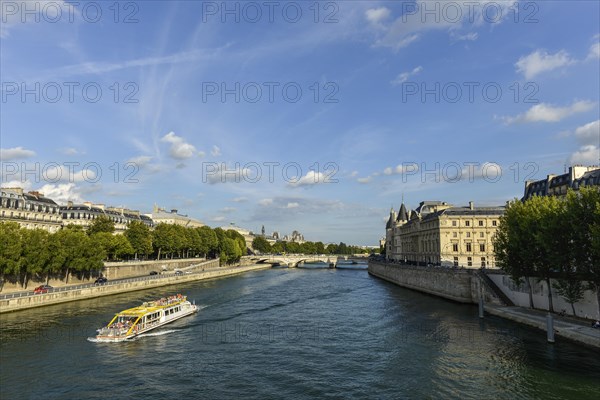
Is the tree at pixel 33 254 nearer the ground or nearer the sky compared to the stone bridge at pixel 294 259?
nearer the sky

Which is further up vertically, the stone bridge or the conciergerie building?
the conciergerie building

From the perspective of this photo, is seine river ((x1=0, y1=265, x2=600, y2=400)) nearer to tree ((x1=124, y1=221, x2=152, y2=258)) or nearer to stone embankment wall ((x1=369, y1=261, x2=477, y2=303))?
stone embankment wall ((x1=369, y1=261, x2=477, y2=303))

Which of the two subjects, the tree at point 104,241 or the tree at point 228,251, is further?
the tree at point 228,251

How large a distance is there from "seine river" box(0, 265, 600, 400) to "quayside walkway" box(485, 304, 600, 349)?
102 centimetres

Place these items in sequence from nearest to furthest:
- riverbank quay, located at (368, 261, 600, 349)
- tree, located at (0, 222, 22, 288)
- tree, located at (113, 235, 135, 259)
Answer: riverbank quay, located at (368, 261, 600, 349)
tree, located at (0, 222, 22, 288)
tree, located at (113, 235, 135, 259)

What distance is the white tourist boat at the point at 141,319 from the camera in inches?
1613

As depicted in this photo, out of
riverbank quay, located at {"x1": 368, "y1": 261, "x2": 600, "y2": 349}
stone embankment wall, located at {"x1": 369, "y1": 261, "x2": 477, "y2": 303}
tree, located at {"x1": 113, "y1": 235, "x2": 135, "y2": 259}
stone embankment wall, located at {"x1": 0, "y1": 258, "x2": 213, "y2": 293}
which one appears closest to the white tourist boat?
stone embankment wall, located at {"x1": 0, "y1": 258, "x2": 213, "y2": 293}

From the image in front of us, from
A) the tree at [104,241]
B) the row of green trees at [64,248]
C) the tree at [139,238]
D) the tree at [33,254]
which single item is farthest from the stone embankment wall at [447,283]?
the tree at [33,254]

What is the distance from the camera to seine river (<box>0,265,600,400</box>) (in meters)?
27.4

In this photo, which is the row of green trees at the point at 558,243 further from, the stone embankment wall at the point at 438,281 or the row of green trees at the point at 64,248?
the row of green trees at the point at 64,248

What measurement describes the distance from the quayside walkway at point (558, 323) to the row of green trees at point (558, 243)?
7.80 feet

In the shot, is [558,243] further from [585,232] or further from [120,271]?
[120,271]

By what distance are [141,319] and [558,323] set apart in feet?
145

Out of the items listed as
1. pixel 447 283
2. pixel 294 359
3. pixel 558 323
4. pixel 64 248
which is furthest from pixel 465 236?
pixel 64 248
